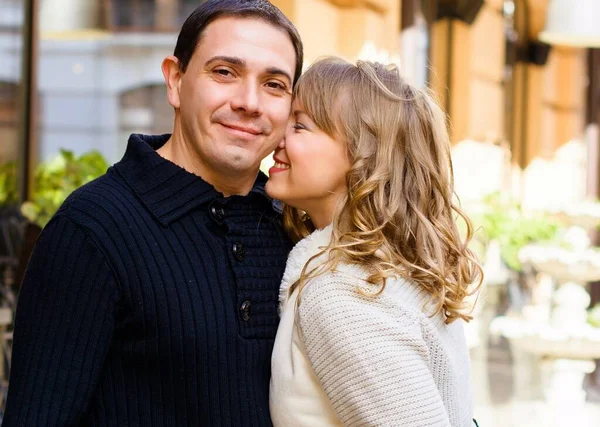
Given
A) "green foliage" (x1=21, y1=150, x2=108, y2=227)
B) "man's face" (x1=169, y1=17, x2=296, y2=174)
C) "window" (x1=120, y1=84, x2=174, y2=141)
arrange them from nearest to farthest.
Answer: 1. "man's face" (x1=169, y1=17, x2=296, y2=174)
2. "green foliage" (x1=21, y1=150, x2=108, y2=227)
3. "window" (x1=120, y1=84, x2=174, y2=141)

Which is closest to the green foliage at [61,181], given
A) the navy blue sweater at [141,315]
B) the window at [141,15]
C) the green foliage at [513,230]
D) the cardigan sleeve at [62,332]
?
the window at [141,15]

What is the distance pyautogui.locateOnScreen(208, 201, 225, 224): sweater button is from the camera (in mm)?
2014

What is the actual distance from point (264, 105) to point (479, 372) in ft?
21.1

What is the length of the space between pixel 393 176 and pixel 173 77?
18.9 inches

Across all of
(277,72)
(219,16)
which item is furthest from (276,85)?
(219,16)

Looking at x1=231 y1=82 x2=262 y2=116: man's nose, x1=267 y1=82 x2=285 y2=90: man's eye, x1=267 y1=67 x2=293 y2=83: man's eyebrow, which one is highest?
x1=267 y1=67 x2=293 y2=83: man's eyebrow

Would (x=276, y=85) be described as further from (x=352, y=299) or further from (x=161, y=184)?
(x=352, y=299)

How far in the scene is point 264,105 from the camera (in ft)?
6.76

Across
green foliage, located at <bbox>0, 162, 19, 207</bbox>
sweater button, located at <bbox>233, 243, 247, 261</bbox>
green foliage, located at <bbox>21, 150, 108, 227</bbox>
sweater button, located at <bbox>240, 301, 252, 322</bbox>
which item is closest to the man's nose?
sweater button, located at <bbox>233, 243, 247, 261</bbox>

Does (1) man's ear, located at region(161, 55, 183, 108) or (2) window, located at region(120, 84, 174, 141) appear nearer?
(1) man's ear, located at region(161, 55, 183, 108)

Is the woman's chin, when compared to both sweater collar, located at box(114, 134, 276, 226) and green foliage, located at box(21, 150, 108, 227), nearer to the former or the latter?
sweater collar, located at box(114, 134, 276, 226)

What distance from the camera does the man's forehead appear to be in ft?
6.70

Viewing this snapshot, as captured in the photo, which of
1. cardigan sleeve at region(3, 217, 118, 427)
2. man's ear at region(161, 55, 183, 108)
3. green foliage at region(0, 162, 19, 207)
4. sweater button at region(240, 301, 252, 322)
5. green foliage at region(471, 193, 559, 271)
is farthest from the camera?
green foliage at region(471, 193, 559, 271)

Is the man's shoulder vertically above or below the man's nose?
below
